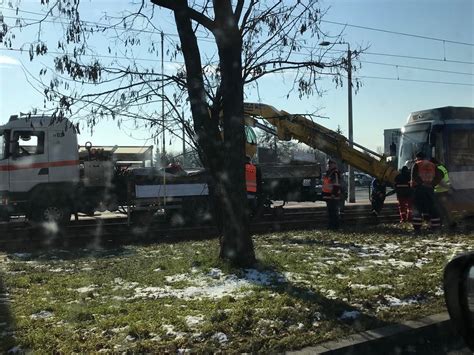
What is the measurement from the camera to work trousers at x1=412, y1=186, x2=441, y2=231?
1273 centimetres

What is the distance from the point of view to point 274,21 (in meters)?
7.82

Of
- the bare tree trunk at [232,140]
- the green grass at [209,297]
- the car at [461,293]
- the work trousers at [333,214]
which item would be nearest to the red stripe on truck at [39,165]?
the green grass at [209,297]

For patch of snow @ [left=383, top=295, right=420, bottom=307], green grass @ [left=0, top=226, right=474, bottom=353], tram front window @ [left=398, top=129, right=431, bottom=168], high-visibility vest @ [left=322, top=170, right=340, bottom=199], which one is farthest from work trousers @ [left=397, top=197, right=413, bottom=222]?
patch of snow @ [left=383, top=295, right=420, bottom=307]

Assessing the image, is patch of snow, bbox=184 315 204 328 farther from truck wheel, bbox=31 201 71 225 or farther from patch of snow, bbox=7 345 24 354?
truck wheel, bbox=31 201 71 225

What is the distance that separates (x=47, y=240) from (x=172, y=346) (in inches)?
352

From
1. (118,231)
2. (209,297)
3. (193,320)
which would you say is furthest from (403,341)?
(118,231)

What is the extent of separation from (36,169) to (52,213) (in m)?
1.30

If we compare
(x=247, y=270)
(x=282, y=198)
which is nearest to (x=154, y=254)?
(x=247, y=270)

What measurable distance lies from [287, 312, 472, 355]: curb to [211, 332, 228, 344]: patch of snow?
62 centimetres

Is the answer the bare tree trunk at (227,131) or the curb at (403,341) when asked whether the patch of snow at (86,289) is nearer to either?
the bare tree trunk at (227,131)

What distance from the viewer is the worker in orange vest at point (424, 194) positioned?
41.9 feet

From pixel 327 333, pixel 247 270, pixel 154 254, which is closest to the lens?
pixel 327 333

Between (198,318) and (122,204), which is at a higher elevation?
(122,204)

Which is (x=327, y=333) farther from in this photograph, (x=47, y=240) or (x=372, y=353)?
(x=47, y=240)
